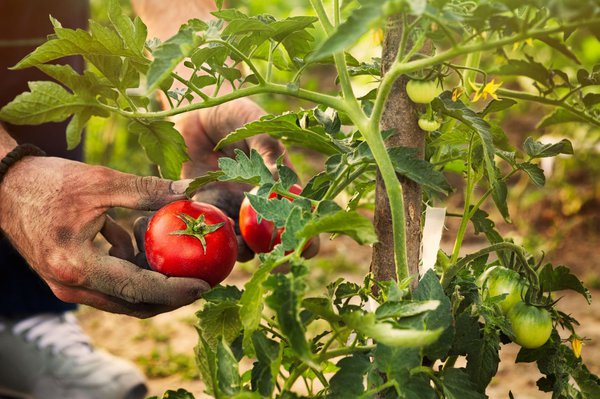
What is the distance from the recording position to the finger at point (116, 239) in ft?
4.09

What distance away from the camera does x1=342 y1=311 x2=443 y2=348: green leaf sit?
0.66 m

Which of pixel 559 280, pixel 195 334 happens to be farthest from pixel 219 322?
pixel 195 334

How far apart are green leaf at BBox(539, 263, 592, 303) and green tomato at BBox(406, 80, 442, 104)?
31 cm

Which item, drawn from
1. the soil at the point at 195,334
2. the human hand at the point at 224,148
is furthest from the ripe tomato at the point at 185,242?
the soil at the point at 195,334

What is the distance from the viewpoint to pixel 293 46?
1.02m

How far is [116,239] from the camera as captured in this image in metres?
1.25

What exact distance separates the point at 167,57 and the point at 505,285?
50cm

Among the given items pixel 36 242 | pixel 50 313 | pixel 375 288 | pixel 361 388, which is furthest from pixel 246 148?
pixel 50 313

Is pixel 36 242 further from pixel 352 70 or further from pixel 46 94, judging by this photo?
pixel 352 70

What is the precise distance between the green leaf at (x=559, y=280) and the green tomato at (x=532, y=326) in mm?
95

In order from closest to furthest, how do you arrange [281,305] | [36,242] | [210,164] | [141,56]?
[281,305] → [141,56] → [36,242] → [210,164]

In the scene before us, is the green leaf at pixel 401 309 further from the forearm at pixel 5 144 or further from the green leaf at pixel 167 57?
the forearm at pixel 5 144

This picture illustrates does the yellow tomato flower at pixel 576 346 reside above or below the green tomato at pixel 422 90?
below

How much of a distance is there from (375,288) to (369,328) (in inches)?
11.7
